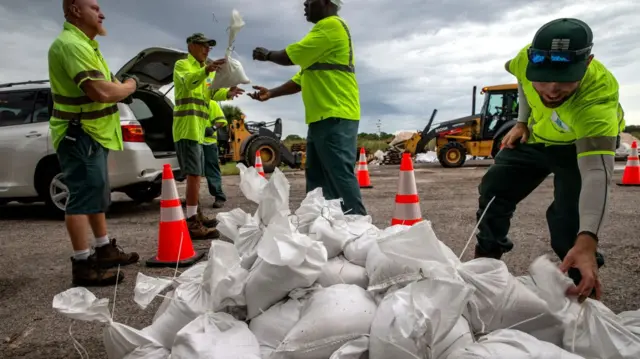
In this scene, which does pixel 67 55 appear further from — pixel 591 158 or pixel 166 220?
pixel 591 158

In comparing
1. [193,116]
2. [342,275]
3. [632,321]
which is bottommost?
[632,321]

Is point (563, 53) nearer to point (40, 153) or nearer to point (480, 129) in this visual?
point (40, 153)

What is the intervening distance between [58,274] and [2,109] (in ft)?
10.8

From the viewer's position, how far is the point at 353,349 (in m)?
1.21

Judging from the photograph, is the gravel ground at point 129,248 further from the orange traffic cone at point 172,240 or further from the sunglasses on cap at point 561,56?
the sunglasses on cap at point 561,56

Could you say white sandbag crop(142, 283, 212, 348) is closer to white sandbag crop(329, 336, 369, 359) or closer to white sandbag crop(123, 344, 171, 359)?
white sandbag crop(123, 344, 171, 359)

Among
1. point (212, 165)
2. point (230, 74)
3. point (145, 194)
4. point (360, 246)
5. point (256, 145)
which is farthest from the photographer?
point (256, 145)

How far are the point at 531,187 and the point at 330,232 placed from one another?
1.26 metres

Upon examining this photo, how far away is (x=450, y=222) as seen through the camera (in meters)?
4.48

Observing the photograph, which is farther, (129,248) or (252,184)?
(129,248)

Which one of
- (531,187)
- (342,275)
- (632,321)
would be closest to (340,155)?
(531,187)

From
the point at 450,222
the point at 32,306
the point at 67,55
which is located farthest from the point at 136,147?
the point at 450,222

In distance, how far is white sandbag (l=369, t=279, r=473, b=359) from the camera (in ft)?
3.70

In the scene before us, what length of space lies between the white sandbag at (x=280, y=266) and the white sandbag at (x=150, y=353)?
0.96ft
